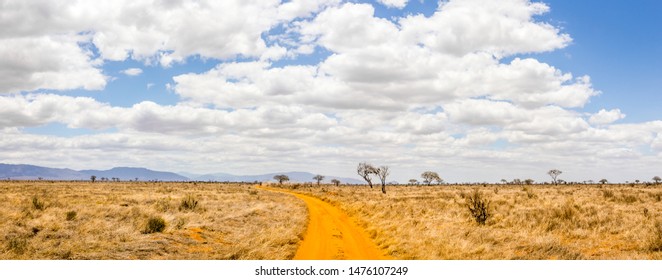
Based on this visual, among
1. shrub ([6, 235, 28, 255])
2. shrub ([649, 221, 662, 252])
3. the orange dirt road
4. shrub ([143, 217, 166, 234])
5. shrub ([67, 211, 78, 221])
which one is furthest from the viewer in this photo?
shrub ([67, 211, 78, 221])

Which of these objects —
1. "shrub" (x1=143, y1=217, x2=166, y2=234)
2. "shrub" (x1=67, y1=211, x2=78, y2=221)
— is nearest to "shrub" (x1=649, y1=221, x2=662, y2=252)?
"shrub" (x1=143, y1=217, x2=166, y2=234)

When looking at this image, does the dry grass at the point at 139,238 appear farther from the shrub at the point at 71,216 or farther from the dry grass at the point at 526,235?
the dry grass at the point at 526,235

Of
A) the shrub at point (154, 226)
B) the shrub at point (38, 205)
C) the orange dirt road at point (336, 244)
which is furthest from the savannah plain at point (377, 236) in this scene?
the shrub at point (38, 205)

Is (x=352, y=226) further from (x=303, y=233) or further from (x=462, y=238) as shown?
(x=462, y=238)

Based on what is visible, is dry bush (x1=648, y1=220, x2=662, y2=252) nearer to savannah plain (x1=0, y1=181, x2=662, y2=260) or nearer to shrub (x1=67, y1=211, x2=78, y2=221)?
savannah plain (x1=0, y1=181, x2=662, y2=260)

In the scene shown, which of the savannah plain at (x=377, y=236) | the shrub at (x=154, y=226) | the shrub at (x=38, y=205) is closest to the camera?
the savannah plain at (x=377, y=236)

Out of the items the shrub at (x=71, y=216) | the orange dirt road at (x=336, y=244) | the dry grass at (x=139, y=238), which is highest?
the shrub at (x=71, y=216)

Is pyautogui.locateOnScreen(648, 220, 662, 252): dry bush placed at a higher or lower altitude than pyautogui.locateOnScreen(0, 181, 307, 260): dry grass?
higher

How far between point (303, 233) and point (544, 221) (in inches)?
495

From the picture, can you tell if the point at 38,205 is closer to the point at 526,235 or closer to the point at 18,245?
the point at 18,245

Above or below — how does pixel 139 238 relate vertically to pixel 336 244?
above

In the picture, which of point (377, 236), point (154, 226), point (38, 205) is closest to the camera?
Result: point (154, 226)

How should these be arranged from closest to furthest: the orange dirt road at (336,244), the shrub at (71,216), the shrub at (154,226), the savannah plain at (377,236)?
1. the savannah plain at (377,236)
2. the orange dirt road at (336,244)
3. the shrub at (154,226)
4. the shrub at (71,216)

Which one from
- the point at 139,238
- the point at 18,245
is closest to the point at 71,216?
the point at 18,245
